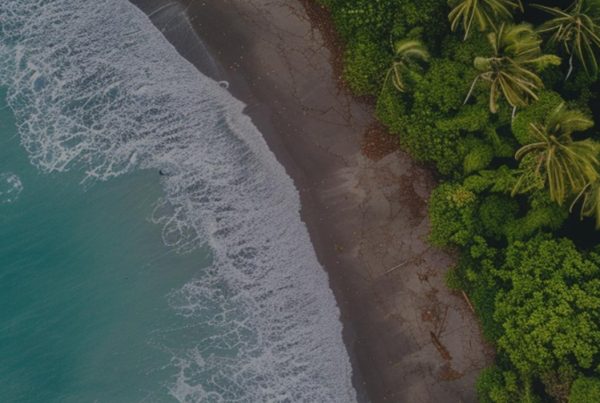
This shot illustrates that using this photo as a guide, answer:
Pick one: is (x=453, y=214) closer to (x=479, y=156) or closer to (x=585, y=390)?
(x=479, y=156)

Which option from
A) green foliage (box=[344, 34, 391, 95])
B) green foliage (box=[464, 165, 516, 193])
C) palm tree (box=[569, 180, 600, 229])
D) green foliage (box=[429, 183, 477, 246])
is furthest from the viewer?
green foliage (box=[344, 34, 391, 95])

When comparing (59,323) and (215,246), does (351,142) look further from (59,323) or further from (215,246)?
(59,323)

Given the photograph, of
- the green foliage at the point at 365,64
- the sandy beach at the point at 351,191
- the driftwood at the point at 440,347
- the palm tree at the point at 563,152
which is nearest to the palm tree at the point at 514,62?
the palm tree at the point at 563,152

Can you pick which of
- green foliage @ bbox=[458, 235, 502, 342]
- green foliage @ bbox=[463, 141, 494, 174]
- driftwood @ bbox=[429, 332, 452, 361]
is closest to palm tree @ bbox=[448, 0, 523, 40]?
green foliage @ bbox=[463, 141, 494, 174]

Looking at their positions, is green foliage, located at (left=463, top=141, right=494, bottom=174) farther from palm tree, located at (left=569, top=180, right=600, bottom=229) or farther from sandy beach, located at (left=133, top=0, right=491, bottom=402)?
palm tree, located at (left=569, top=180, right=600, bottom=229)

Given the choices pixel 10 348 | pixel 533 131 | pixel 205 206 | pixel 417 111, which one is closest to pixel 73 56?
pixel 205 206

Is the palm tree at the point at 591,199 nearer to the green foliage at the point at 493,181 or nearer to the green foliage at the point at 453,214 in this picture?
the green foliage at the point at 493,181

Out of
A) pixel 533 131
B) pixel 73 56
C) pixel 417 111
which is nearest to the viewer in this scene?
pixel 533 131
